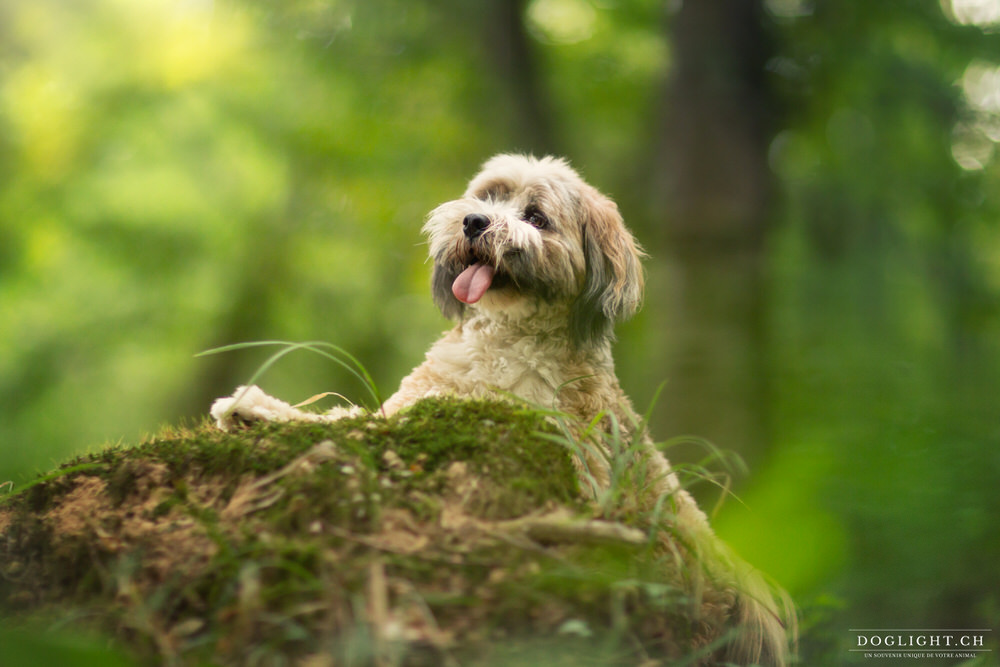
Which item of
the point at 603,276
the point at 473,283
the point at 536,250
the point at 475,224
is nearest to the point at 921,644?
the point at 603,276

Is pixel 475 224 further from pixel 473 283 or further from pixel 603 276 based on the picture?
pixel 603 276

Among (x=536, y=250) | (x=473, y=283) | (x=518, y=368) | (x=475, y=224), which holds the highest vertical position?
(x=475, y=224)

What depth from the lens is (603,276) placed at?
386 centimetres

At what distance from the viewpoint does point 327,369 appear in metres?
14.9

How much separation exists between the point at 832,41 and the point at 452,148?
466 centimetres

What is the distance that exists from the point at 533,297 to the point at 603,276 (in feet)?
1.54

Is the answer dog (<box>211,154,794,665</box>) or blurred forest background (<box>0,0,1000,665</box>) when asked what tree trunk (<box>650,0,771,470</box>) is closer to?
blurred forest background (<box>0,0,1000,665</box>)

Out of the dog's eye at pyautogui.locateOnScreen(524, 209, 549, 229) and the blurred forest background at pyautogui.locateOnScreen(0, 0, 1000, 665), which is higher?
the blurred forest background at pyautogui.locateOnScreen(0, 0, 1000, 665)

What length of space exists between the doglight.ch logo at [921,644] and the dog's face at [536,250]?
8.23 ft

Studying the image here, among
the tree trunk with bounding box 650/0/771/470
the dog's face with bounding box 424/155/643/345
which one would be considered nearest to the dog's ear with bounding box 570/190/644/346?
the dog's face with bounding box 424/155/643/345

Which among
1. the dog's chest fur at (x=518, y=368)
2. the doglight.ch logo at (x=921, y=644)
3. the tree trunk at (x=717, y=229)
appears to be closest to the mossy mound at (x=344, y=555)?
the dog's chest fur at (x=518, y=368)

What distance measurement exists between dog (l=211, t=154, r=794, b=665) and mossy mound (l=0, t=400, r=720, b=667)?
0.88m

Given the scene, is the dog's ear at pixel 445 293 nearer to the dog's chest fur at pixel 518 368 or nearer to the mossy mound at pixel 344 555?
the dog's chest fur at pixel 518 368

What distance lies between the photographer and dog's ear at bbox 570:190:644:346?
373 centimetres
